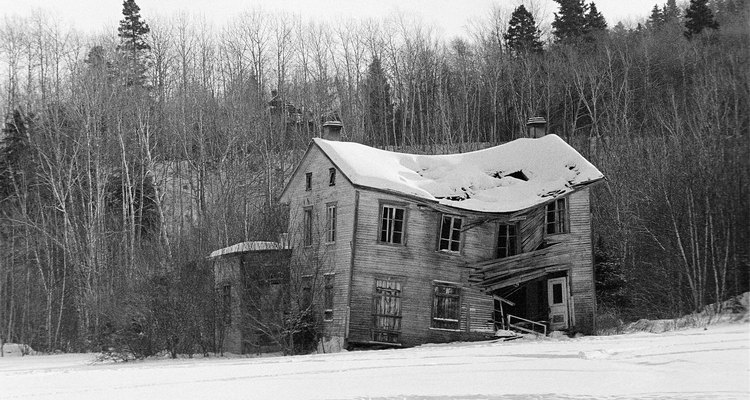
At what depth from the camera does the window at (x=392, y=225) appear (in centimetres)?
3253

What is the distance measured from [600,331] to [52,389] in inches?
820

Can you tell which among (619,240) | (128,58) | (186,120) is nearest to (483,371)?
(619,240)

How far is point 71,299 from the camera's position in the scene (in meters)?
52.4

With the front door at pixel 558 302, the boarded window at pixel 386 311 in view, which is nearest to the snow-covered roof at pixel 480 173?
the front door at pixel 558 302

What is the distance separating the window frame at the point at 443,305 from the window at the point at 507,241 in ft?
9.16

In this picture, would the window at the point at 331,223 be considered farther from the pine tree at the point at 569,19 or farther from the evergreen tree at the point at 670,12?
the evergreen tree at the point at 670,12

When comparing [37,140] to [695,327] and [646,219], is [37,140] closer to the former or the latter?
[646,219]

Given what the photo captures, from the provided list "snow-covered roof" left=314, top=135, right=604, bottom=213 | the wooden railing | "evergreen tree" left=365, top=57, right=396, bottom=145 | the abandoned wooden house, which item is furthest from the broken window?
"evergreen tree" left=365, top=57, right=396, bottom=145

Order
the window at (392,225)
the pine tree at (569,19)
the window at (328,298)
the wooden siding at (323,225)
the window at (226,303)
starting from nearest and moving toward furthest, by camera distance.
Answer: the wooden siding at (323,225)
the window at (328,298)
the window at (392,225)
the window at (226,303)
the pine tree at (569,19)

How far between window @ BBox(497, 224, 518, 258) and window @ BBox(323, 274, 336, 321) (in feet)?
23.6

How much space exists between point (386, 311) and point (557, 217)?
8.32 m

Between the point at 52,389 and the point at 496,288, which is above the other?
the point at 496,288

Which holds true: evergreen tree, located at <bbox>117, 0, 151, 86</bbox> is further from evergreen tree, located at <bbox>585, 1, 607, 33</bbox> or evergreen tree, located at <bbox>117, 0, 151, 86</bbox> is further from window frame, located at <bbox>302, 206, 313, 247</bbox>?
evergreen tree, located at <bbox>585, 1, 607, 33</bbox>

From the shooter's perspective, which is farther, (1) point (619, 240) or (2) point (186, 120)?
(2) point (186, 120)
